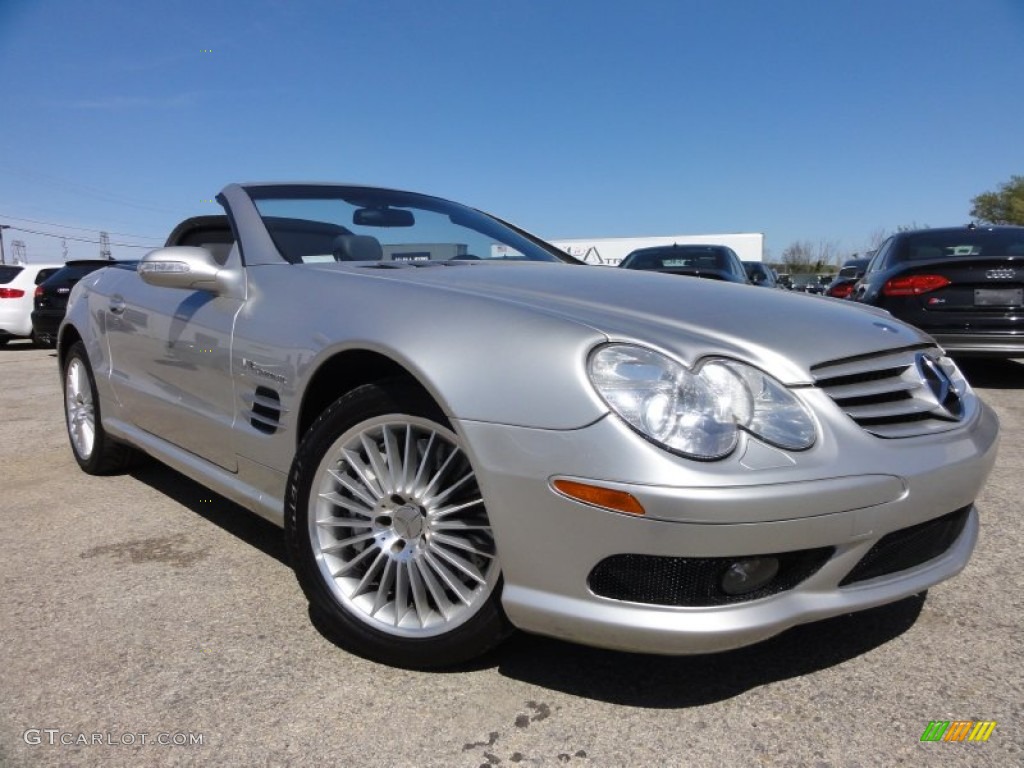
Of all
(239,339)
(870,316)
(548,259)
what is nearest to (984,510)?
(870,316)

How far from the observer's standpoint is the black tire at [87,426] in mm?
3855

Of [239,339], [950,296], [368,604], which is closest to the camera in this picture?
[368,604]

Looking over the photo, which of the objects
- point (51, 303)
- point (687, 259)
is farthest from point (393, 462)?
point (51, 303)

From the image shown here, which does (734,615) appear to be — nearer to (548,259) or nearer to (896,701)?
(896,701)

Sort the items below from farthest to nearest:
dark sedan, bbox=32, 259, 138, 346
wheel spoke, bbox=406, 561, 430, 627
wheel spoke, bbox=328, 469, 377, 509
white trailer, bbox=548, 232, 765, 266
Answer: white trailer, bbox=548, 232, 765, 266, dark sedan, bbox=32, 259, 138, 346, wheel spoke, bbox=328, 469, 377, 509, wheel spoke, bbox=406, 561, 430, 627

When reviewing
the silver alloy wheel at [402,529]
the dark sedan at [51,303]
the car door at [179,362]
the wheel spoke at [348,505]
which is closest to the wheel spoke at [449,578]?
the silver alloy wheel at [402,529]

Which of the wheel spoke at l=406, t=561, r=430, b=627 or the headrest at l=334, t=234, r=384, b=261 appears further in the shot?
the headrest at l=334, t=234, r=384, b=261

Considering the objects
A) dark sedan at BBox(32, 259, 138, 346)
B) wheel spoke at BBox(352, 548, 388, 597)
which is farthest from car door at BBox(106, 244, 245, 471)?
dark sedan at BBox(32, 259, 138, 346)

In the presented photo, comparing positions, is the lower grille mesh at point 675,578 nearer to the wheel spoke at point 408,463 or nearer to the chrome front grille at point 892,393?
the chrome front grille at point 892,393

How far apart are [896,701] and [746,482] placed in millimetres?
729

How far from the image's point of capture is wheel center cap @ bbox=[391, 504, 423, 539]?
79.1 inches

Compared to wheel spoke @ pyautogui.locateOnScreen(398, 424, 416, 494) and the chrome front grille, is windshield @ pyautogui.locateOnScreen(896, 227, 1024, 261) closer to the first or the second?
the chrome front grille

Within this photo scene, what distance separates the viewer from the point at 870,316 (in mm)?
2266

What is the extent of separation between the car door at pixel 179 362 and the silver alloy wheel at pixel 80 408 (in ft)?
1.84
